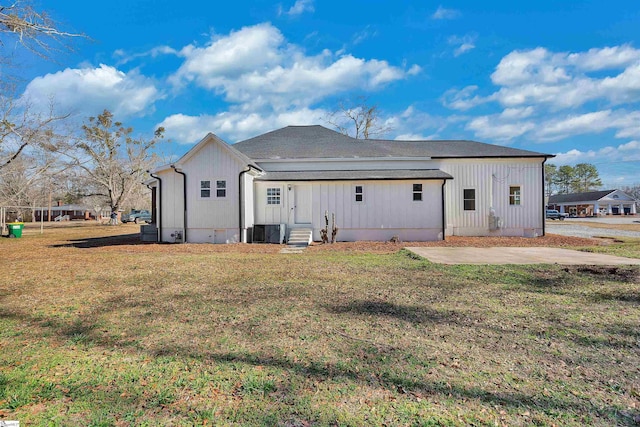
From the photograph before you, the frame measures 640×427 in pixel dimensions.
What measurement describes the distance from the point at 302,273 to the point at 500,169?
45.9ft

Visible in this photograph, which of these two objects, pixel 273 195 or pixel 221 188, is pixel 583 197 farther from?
pixel 221 188

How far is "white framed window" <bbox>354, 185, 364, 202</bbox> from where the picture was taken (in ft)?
51.6

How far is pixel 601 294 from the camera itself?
5.96 metres

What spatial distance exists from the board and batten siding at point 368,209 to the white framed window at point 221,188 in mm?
1632

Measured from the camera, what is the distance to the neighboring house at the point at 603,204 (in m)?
62.6

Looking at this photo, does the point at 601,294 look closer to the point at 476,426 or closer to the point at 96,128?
the point at 476,426

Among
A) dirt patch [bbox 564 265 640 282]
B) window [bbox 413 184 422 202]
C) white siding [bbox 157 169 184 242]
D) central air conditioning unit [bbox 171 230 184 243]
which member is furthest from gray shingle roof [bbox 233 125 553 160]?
dirt patch [bbox 564 265 640 282]

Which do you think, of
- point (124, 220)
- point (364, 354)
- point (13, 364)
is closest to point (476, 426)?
point (364, 354)

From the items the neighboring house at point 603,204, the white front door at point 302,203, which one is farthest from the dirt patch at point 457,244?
the neighboring house at point 603,204

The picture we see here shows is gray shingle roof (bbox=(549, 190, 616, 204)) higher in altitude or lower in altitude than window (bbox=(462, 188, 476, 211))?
higher

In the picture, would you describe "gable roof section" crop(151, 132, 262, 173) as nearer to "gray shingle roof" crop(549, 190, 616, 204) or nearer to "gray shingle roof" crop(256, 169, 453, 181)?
"gray shingle roof" crop(256, 169, 453, 181)

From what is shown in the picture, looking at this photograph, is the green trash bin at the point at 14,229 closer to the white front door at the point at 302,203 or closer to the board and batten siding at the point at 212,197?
the board and batten siding at the point at 212,197

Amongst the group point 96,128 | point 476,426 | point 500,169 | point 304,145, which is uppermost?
point 96,128

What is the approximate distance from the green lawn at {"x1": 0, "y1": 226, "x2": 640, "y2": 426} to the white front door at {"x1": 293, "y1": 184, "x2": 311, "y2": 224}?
8643 mm
